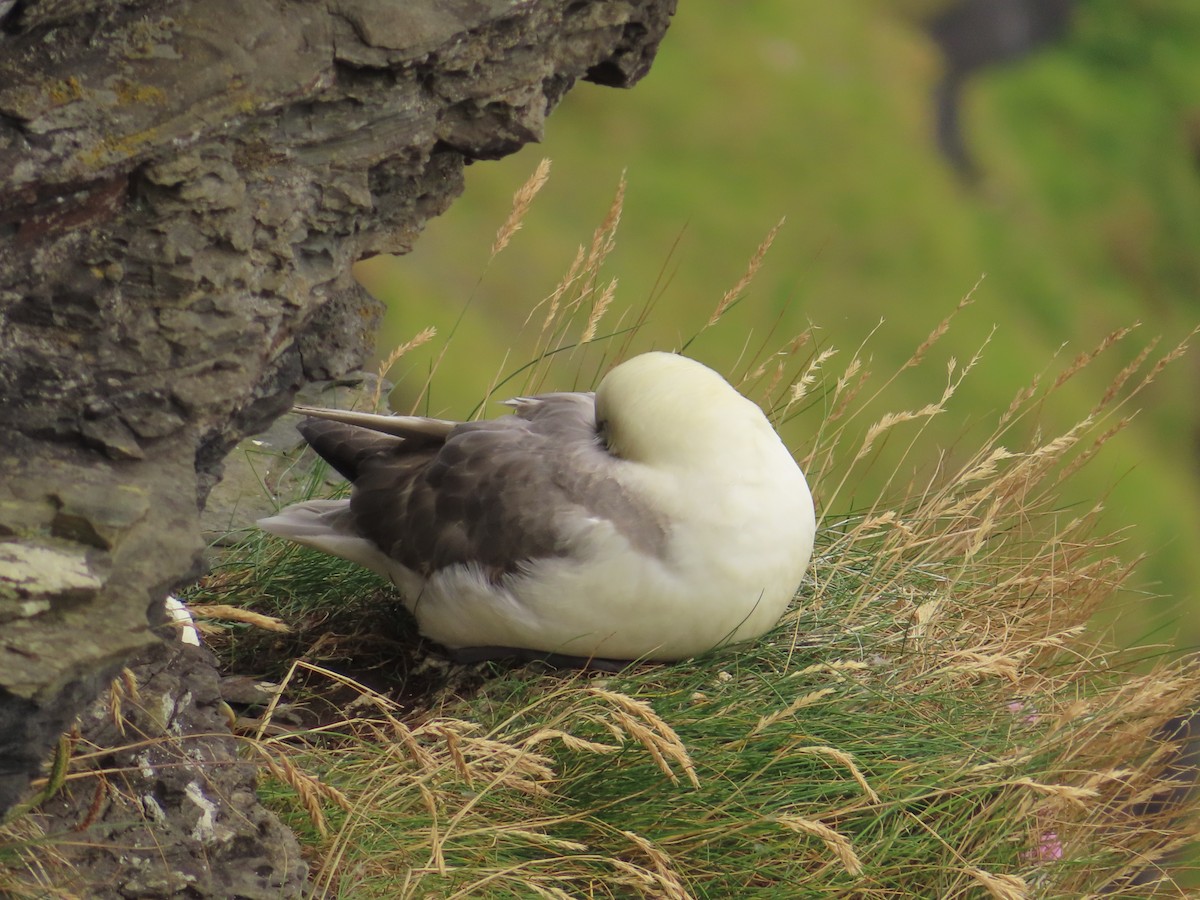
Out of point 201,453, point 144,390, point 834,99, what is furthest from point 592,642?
point 834,99

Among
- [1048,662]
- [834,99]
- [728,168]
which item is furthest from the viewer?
[834,99]

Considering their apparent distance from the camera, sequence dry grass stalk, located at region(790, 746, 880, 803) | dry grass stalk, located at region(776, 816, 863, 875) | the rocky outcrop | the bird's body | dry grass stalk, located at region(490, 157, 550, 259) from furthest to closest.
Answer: dry grass stalk, located at region(490, 157, 550, 259) < the bird's body < dry grass stalk, located at region(790, 746, 880, 803) < dry grass stalk, located at region(776, 816, 863, 875) < the rocky outcrop

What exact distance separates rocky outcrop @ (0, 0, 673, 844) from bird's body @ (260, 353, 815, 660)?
0.61 metres

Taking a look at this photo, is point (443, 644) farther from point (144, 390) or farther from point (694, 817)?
point (144, 390)

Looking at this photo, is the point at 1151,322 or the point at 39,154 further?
the point at 1151,322

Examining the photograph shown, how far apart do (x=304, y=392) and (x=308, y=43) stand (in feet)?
5.86

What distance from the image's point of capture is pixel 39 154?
1913 millimetres

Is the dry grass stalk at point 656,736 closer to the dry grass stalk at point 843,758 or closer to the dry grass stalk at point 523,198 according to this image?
the dry grass stalk at point 843,758

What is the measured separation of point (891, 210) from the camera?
1241cm

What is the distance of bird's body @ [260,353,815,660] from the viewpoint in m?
2.79

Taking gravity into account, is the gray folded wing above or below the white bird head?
below

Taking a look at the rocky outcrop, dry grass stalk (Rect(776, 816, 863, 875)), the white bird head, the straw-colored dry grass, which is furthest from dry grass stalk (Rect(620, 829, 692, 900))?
the rocky outcrop

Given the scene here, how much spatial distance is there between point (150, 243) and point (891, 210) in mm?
10930

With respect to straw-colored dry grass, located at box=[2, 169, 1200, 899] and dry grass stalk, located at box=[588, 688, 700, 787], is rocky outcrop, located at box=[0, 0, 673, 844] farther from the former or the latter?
dry grass stalk, located at box=[588, 688, 700, 787]
